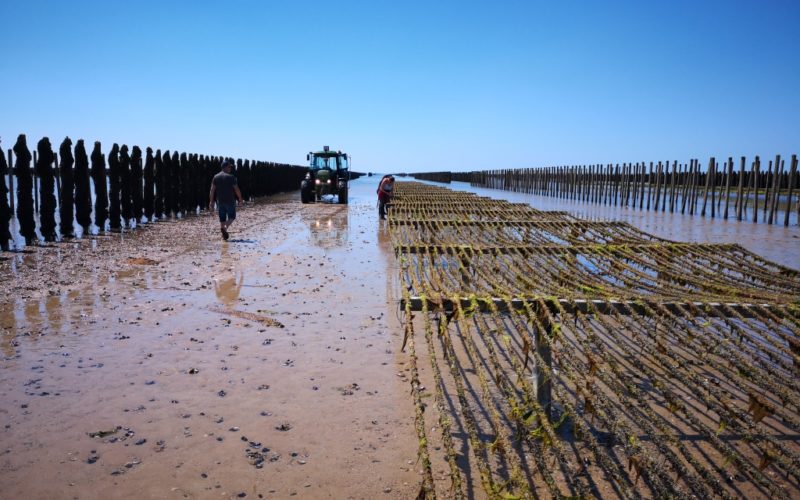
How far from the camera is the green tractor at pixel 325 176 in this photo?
24.0 metres

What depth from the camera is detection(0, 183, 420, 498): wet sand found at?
9.89ft

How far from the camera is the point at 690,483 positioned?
2.46 meters

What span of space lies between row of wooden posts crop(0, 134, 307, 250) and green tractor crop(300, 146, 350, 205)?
402 centimetres

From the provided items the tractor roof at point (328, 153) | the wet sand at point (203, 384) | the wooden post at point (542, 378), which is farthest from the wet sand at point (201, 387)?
the tractor roof at point (328, 153)

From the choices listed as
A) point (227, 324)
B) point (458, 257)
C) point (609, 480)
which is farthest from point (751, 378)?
point (227, 324)

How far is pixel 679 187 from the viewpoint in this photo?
4119 centimetres

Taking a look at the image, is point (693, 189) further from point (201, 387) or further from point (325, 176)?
point (201, 387)

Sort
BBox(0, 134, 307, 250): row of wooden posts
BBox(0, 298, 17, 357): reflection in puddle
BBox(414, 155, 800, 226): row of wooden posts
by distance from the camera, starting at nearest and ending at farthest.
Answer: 1. BBox(0, 298, 17, 357): reflection in puddle
2. BBox(0, 134, 307, 250): row of wooden posts
3. BBox(414, 155, 800, 226): row of wooden posts

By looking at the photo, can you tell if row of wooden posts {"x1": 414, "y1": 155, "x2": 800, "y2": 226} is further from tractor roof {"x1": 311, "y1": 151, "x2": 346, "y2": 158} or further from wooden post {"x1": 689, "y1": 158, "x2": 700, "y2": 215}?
tractor roof {"x1": 311, "y1": 151, "x2": 346, "y2": 158}

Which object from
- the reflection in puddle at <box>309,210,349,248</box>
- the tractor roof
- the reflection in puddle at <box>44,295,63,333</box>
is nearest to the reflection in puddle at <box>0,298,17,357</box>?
Result: the reflection in puddle at <box>44,295,63,333</box>

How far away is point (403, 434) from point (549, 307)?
4.45ft

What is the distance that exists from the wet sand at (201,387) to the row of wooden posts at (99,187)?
3.49 metres

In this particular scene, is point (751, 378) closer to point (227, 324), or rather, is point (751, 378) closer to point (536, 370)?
point (536, 370)

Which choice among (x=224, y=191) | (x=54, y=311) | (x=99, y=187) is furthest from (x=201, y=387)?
(x=99, y=187)
